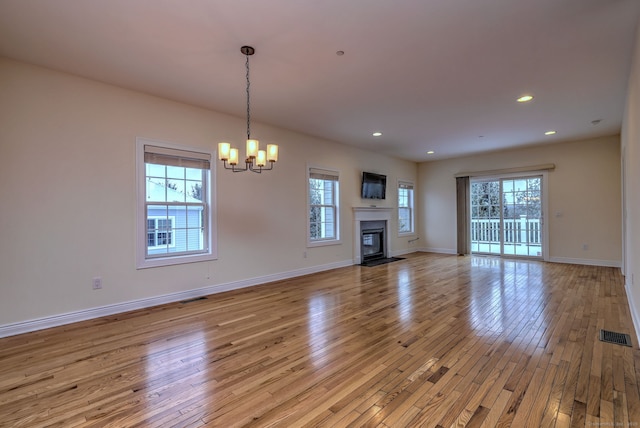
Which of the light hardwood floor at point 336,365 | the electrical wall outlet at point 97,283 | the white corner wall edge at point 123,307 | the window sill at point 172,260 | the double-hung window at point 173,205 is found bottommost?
the light hardwood floor at point 336,365

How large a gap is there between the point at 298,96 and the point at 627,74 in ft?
12.4

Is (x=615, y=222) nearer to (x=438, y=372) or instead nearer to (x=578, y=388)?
(x=578, y=388)

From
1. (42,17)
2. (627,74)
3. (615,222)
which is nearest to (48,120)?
(42,17)

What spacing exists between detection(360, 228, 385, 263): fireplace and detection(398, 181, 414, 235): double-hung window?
3.29ft

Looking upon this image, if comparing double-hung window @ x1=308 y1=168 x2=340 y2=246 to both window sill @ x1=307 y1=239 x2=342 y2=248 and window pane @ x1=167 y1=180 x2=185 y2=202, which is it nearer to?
window sill @ x1=307 y1=239 x2=342 y2=248

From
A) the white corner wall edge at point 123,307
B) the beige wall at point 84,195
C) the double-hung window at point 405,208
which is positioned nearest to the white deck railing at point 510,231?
the double-hung window at point 405,208

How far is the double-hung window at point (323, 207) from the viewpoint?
20.0 ft

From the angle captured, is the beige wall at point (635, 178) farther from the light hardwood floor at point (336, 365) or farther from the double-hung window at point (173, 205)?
the double-hung window at point (173, 205)

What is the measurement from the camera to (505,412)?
178cm

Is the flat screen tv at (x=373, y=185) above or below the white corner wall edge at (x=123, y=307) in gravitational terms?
above

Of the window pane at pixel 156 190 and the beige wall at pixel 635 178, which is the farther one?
the window pane at pixel 156 190

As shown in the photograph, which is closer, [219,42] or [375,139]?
[219,42]

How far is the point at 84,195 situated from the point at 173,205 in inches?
39.5

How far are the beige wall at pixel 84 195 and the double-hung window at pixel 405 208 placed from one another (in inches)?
192
